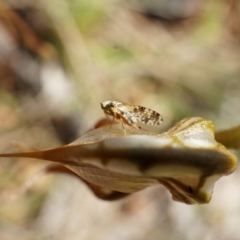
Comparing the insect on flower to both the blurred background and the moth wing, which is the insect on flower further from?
the blurred background

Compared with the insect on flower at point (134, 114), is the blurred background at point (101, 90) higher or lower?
lower

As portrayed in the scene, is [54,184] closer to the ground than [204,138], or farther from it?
closer to the ground

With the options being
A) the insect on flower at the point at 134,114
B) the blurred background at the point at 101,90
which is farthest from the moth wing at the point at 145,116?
the blurred background at the point at 101,90

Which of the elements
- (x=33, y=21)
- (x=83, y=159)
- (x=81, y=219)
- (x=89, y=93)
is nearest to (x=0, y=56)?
(x=33, y=21)

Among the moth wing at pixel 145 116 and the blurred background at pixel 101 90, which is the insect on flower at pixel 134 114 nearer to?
the moth wing at pixel 145 116

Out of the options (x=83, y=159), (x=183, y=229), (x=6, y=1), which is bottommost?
(x=183, y=229)

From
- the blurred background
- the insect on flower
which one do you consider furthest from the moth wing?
the blurred background

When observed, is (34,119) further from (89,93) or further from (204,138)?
(204,138)

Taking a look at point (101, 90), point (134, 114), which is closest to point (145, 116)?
point (134, 114)
